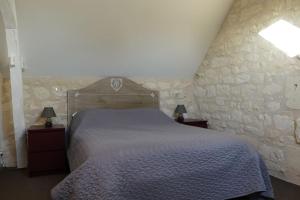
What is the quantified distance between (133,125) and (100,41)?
4.02 feet

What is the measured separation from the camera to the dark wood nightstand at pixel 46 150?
3.37 metres

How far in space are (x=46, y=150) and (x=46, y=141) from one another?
0.11m

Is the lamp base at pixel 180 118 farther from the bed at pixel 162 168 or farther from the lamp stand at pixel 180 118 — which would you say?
the bed at pixel 162 168

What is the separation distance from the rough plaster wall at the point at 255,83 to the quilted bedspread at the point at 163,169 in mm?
773

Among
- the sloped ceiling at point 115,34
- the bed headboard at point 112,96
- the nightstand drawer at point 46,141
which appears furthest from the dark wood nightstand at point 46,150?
the sloped ceiling at point 115,34

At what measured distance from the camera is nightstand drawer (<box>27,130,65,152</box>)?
337cm

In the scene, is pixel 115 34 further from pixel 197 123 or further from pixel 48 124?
pixel 197 123

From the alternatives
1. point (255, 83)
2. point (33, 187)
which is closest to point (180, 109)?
point (255, 83)

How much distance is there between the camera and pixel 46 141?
3.45 metres

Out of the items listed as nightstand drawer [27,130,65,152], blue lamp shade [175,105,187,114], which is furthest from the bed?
blue lamp shade [175,105,187,114]

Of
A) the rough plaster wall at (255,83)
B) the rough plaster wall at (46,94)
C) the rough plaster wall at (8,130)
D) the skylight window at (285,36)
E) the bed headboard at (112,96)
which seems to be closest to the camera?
the skylight window at (285,36)

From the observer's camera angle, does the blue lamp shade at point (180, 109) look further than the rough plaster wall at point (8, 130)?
Yes

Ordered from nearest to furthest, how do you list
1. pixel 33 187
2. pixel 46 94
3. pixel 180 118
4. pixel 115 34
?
pixel 33 187, pixel 115 34, pixel 46 94, pixel 180 118

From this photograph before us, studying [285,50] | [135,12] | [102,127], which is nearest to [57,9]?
[135,12]
